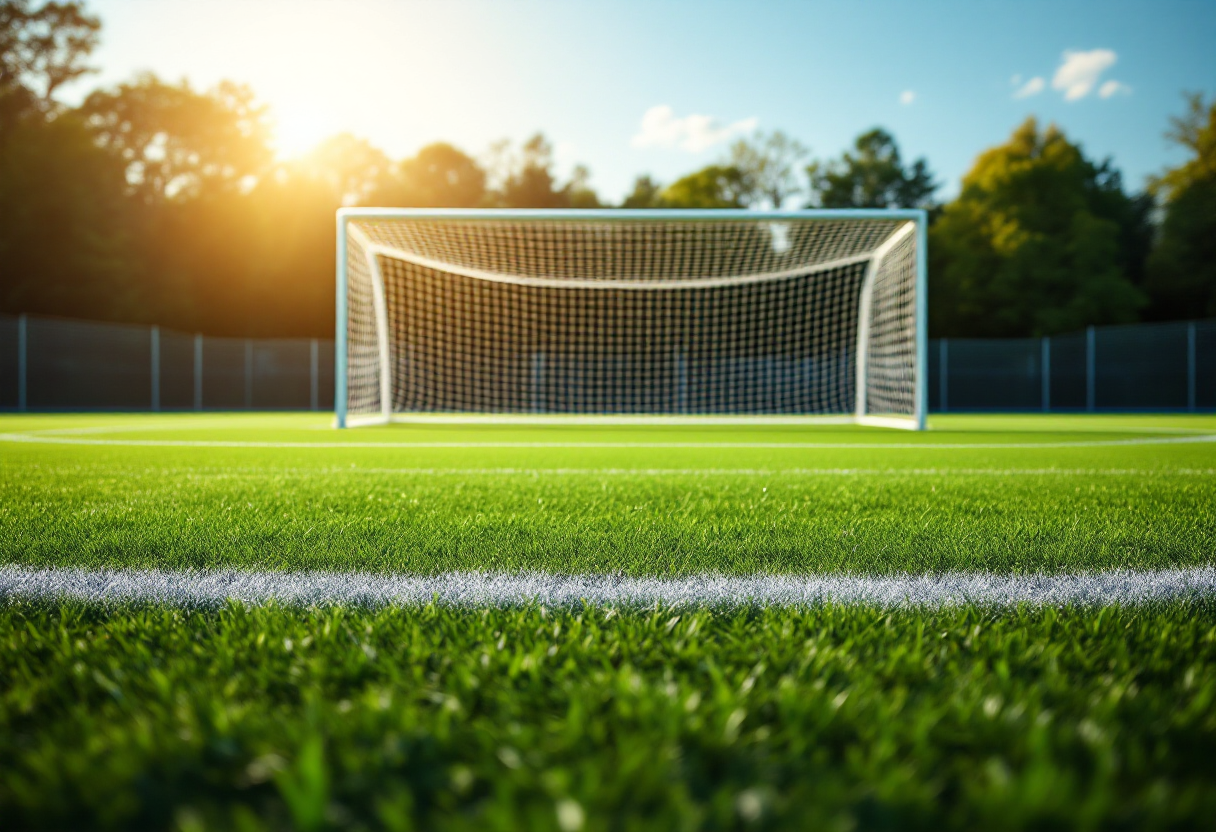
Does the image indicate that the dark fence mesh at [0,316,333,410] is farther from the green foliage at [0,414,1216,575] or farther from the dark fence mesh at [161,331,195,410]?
the green foliage at [0,414,1216,575]

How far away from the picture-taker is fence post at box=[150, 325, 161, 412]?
1864 centimetres

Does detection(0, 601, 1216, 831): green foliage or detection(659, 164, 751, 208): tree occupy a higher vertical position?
detection(659, 164, 751, 208): tree

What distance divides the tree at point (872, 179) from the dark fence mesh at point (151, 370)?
19.5 m

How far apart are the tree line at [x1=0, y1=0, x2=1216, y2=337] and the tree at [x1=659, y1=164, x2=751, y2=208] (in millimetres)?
79

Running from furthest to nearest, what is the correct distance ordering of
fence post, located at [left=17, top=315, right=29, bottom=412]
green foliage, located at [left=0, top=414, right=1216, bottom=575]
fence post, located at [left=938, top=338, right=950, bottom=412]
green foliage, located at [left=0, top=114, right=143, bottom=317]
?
green foliage, located at [left=0, top=114, right=143, bottom=317]
fence post, located at [left=938, top=338, right=950, bottom=412]
fence post, located at [left=17, top=315, right=29, bottom=412]
green foliage, located at [left=0, top=414, right=1216, bottom=575]

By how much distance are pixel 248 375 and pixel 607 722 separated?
2160 cm

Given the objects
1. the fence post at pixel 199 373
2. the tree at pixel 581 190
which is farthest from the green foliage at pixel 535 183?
the fence post at pixel 199 373

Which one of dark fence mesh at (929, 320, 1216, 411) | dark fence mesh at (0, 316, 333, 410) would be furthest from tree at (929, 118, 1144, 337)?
dark fence mesh at (0, 316, 333, 410)

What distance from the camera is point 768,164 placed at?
3036 cm

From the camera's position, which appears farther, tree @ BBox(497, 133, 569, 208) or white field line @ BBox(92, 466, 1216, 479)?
tree @ BBox(497, 133, 569, 208)

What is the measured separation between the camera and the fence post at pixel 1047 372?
65.5 feet

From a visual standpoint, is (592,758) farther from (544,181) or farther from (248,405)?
(544,181)

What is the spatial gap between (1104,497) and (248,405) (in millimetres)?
20451

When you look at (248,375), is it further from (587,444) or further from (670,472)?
(670,472)
